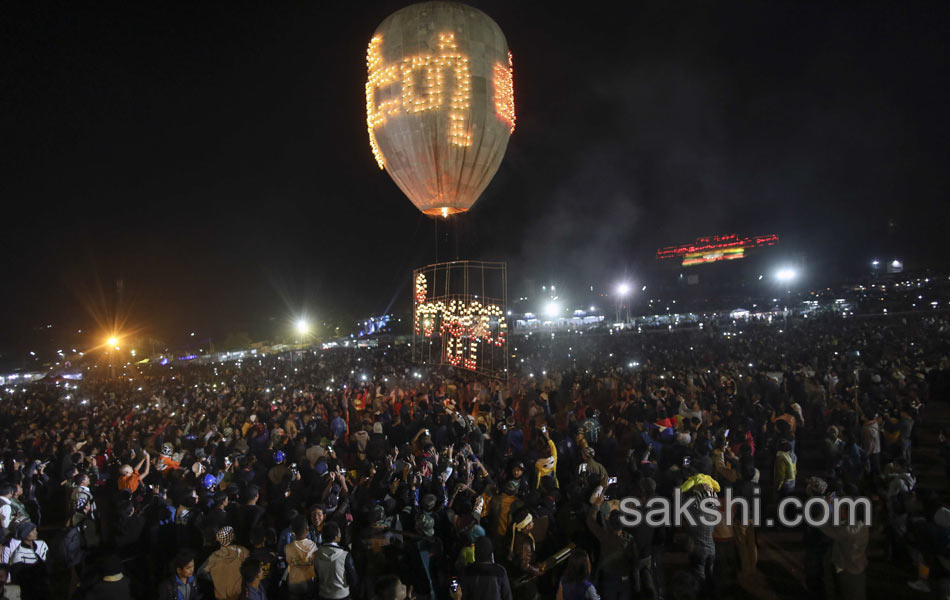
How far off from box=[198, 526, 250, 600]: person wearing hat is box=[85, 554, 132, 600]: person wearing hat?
51 centimetres

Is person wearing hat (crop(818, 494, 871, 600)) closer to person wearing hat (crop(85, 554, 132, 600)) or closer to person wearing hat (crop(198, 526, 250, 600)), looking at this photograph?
person wearing hat (crop(198, 526, 250, 600))

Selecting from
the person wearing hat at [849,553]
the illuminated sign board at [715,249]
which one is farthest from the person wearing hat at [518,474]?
the illuminated sign board at [715,249]

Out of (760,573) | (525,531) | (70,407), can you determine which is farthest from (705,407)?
(70,407)

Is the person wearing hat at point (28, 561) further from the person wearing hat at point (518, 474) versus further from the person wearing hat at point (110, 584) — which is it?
the person wearing hat at point (518, 474)

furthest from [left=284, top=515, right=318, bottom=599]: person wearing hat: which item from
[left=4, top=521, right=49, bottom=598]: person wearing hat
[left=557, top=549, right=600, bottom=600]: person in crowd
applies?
[left=4, top=521, right=49, bottom=598]: person wearing hat

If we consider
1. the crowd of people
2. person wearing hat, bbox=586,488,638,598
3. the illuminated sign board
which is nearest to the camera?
the crowd of people

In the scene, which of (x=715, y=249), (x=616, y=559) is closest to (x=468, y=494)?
(x=616, y=559)

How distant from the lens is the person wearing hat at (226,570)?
366cm

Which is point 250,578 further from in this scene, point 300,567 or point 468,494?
point 468,494

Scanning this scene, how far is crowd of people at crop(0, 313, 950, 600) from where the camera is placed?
392cm

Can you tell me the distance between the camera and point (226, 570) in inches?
145

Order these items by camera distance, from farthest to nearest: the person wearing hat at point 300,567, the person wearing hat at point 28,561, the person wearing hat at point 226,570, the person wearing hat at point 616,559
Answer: the person wearing hat at point 28,561
the person wearing hat at point 616,559
the person wearing hat at point 300,567
the person wearing hat at point 226,570

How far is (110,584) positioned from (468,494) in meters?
2.76

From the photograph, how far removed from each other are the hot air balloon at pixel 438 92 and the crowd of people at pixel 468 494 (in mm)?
5261
